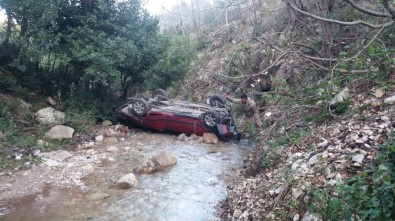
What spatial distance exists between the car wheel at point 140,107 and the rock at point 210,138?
91.2 inches

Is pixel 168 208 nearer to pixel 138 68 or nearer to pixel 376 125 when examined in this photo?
pixel 376 125

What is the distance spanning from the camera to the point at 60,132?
9.58 m

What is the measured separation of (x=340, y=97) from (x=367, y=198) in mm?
3396

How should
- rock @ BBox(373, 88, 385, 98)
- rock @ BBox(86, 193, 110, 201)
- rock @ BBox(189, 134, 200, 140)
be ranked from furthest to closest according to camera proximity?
rock @ BBox(189, 134, 200, 140) → rock @ BBox(86, 193, 110, 201) → rock @ BBox(373, 88, 385, 98)

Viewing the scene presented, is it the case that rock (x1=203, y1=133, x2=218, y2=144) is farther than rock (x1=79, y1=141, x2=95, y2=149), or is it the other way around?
rock (x1=203, y1=133, x2=218, y2=144)

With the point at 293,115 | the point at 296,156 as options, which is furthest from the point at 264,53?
the point at 296,156

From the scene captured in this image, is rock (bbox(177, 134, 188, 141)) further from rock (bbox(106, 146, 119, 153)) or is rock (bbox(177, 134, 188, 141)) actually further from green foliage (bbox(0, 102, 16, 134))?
green foliage (bbox(0, 102, 16, 134))

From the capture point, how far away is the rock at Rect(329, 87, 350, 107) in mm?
5968

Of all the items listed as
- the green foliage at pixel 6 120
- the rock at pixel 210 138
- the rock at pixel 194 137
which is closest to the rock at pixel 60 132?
the green foliage at pixel 6 120

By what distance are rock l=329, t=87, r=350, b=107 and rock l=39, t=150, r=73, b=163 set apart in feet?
20.4

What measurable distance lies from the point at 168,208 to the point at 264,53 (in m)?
8.53

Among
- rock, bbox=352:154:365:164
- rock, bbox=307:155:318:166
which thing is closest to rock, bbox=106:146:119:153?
rock, bbox=307:155:318:166

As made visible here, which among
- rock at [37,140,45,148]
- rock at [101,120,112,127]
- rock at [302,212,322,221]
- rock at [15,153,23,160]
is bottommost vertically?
rock at [15,153,23,160]

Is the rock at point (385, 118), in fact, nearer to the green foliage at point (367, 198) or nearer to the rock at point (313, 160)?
the rock at point (313, 160)
